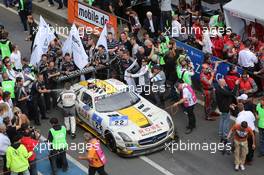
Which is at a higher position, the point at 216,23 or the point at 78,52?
the point at 216,23

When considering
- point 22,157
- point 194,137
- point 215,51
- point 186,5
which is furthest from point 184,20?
point 22,157

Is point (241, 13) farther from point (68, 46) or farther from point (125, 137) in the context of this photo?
point (125, 137)

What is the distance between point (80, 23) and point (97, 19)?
125 cm

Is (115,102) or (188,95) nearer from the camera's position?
(188,95)

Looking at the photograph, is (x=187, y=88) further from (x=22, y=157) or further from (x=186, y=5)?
(x=186, y=5)

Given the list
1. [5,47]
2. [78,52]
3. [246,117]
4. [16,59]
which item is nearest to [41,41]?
[16,59]

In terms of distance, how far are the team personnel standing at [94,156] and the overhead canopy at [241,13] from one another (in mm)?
8272

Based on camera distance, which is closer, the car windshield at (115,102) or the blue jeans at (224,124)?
the blue jeans at (224,124)

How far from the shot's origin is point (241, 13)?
20.3m

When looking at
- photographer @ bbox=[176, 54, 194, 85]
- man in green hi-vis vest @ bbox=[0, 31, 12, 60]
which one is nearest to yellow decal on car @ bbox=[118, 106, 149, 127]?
photographer @ bbox=[176, 54, 194, 85]

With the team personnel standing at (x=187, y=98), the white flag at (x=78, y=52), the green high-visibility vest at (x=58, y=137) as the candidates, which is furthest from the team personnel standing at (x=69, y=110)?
the team personnel standing at (x=187, y=98)

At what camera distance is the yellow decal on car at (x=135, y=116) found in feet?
53.5

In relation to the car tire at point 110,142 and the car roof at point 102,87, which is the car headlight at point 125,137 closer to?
the car tire at point 110,142

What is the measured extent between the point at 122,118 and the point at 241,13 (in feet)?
21.0
